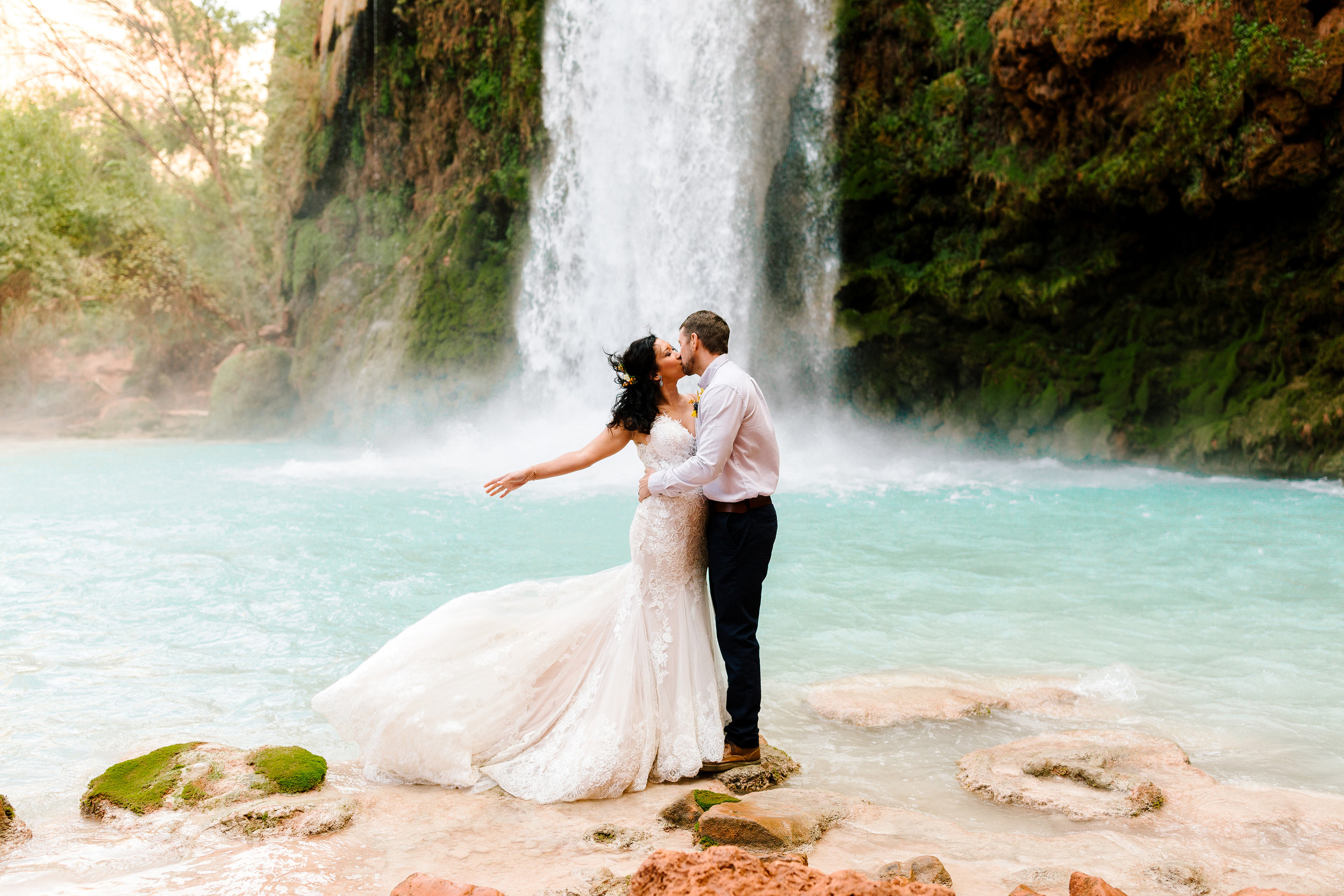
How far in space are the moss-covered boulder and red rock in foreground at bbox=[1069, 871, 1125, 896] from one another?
2535cm

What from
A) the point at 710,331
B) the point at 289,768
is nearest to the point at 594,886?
the point at 289,768

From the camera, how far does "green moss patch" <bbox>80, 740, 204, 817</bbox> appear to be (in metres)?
3.60

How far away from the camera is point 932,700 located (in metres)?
5.02

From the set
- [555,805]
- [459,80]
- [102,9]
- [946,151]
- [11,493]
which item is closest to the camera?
[555,805]

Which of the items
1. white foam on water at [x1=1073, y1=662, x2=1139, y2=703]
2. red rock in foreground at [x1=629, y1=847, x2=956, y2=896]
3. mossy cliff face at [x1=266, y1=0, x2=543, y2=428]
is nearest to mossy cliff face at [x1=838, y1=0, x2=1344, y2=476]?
mossy cliff face at [x1=266, y1=0, x2=543, y2=428]

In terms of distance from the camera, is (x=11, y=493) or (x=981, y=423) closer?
(x=11, y=493)

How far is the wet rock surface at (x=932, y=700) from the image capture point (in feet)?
15.9

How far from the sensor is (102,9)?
26328 mm

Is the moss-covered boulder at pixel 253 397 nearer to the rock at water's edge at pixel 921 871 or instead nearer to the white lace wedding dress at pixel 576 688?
the white lace wedding dress at pixel 576 688

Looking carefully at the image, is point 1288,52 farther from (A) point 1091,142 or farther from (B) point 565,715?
(B) point 565,715

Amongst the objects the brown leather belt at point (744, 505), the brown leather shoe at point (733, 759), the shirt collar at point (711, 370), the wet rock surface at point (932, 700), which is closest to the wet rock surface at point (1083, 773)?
the wet rock surface at point (932, 700)

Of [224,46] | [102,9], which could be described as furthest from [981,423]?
[102,9]

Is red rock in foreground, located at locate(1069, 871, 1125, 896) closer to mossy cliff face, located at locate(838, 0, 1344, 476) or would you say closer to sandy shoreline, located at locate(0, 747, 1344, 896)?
sandy shoreline, located at locate(0, 747, 1344, 896)

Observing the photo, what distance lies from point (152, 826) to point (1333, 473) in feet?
48.9
